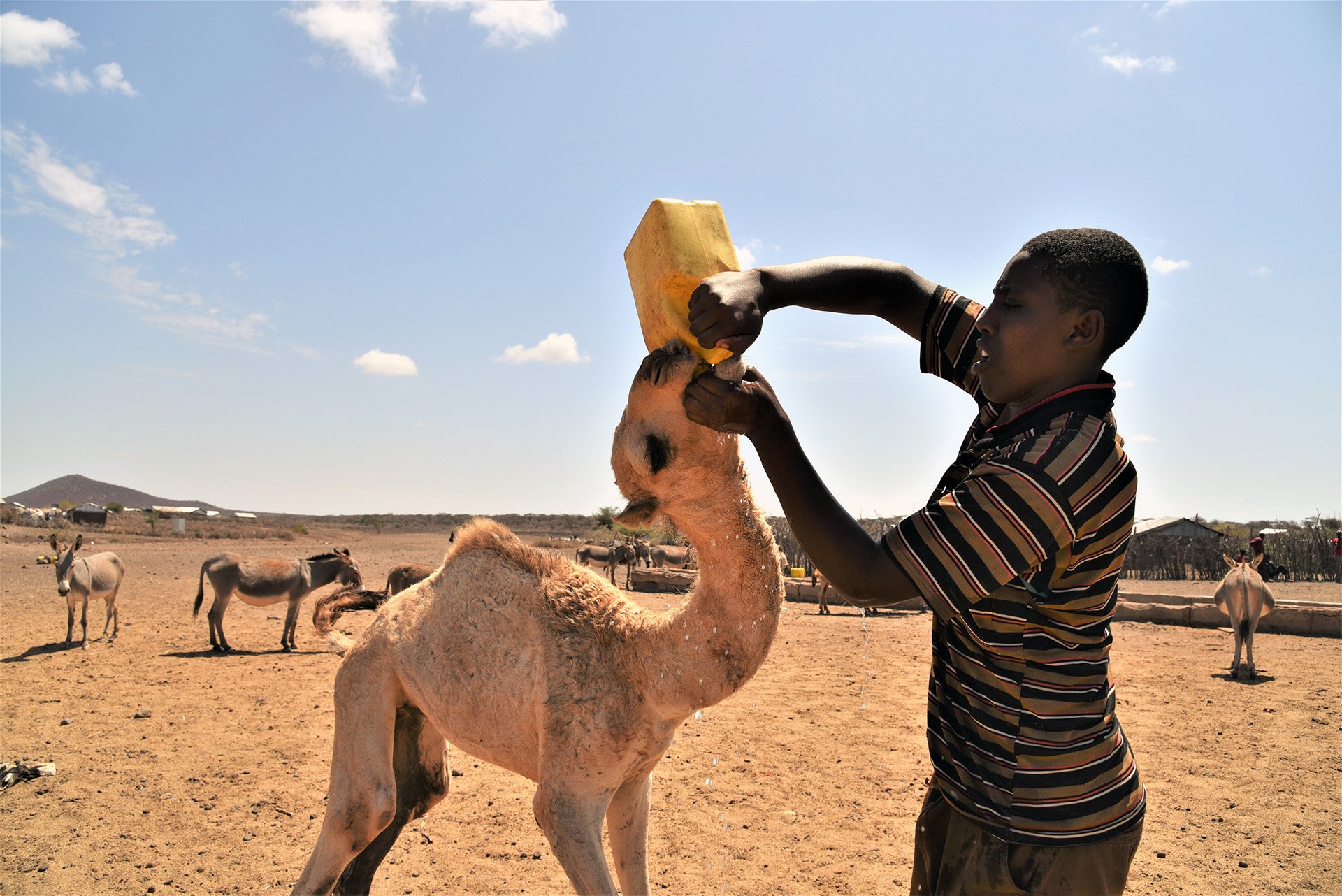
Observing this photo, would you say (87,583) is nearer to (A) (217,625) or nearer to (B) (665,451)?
(A) (217,625)

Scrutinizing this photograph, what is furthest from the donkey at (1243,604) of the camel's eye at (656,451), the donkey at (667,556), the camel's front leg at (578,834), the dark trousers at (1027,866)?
the donkey at (667,556)

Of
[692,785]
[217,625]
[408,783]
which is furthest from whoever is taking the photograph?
[217,625]

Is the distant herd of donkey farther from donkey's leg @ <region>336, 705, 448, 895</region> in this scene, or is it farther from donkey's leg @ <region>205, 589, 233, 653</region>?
donkey's leg @ <region>205, 589, 233, 653</region>

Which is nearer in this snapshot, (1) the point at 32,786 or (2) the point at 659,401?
(2) the point at 659,401

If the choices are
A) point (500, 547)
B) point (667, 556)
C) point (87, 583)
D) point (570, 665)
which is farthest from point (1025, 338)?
point (667, 556)

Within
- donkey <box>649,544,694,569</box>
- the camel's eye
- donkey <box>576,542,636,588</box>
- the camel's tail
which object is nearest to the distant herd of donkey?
the camel's eye

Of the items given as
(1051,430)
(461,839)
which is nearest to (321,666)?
(461,839)

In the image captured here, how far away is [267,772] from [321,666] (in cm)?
545

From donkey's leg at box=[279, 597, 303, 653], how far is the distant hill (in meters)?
153

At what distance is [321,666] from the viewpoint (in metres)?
11.9

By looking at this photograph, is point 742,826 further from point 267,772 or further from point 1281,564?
point 1281,564

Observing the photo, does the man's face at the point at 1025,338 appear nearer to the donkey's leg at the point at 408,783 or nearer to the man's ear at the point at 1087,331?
the man's ear at the point at 1087,331

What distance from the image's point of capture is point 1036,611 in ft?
5.61

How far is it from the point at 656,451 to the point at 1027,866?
130 centimetres
